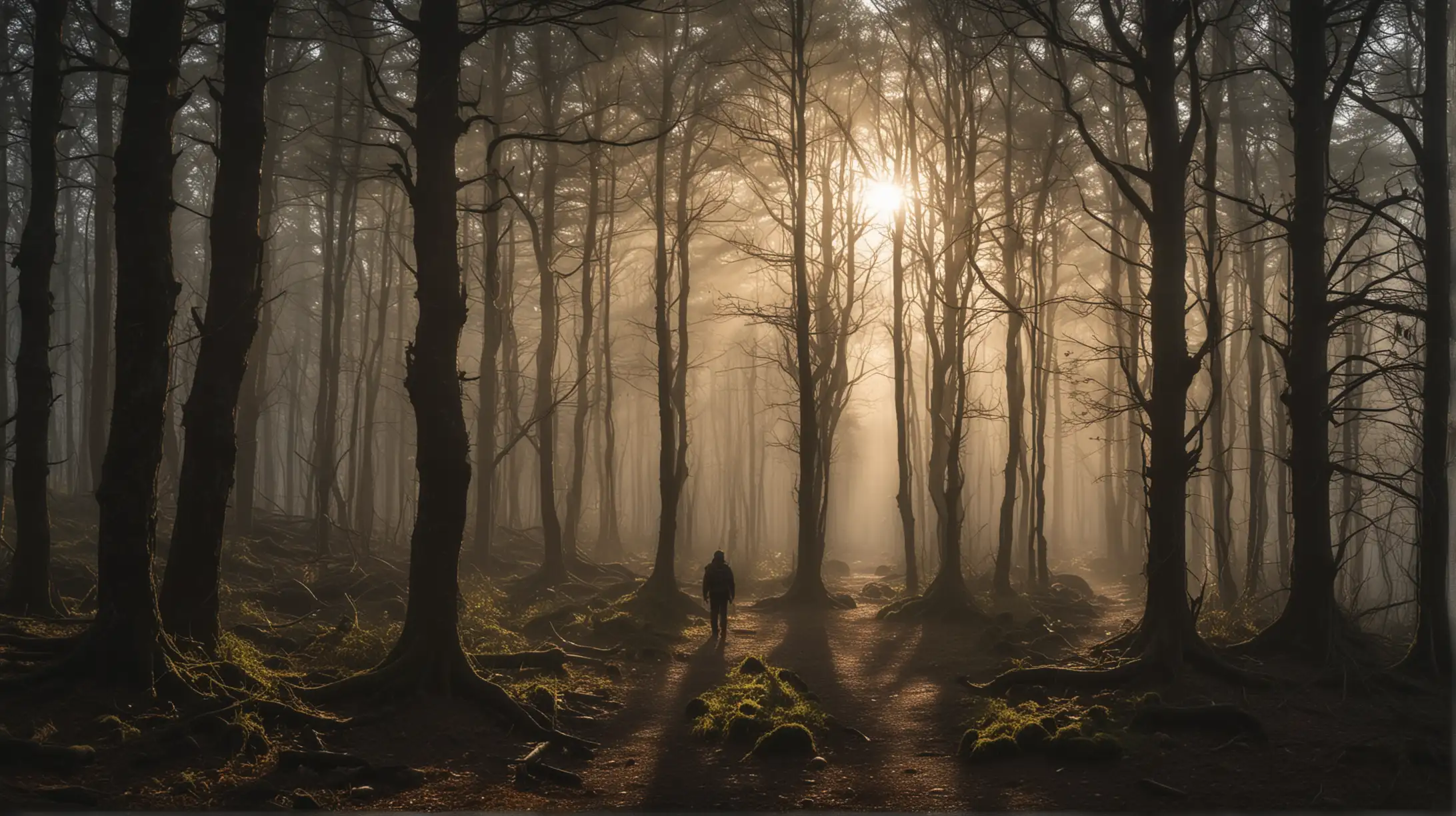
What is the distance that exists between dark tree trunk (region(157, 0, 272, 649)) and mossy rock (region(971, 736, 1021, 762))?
6.52m

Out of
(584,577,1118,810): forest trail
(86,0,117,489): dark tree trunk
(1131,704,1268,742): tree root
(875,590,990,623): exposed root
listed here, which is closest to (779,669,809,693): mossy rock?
(584,577,1118,810): forest trail

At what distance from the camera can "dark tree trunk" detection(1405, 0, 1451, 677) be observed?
9375 millimetres

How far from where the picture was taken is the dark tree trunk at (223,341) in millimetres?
8055

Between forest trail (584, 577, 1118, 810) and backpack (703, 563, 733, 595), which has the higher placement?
backpack (703, 563, 733, 595)

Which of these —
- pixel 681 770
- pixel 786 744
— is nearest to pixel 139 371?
pixel 681 770

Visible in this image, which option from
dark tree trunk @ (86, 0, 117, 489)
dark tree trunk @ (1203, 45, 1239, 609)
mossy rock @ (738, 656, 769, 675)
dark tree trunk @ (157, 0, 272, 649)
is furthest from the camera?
dark tree trunk @ (86, 0, 117, 489)

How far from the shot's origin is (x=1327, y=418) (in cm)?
1005

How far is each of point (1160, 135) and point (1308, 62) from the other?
2858 millimetres

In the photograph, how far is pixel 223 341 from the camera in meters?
8.27

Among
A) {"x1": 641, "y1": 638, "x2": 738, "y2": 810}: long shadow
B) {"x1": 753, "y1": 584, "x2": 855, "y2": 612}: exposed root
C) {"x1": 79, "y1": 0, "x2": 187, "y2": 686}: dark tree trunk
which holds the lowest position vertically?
{"x1": 753, "y1": 584, "x2": 855, "y2": 612}: exposed root

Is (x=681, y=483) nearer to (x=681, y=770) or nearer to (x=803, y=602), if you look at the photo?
(x=803, y=602)

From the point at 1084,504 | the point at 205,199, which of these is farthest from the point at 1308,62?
the point at 1084,504

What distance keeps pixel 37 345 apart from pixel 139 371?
4.03m

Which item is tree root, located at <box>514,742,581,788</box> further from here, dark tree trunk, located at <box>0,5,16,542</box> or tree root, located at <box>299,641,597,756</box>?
dark tree trunk, located at <box>0,5,16,542</box>
